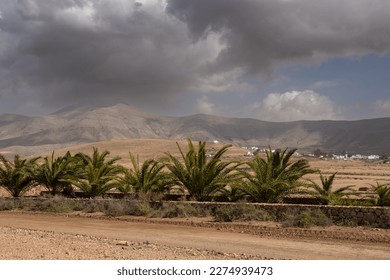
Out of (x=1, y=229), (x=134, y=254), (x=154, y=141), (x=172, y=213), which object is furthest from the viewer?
(x=154, y=141)

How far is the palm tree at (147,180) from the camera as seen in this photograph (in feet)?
72.2

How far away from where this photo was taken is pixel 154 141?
133750 millimetres

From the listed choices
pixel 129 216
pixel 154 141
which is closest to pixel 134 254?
pixel 129 216

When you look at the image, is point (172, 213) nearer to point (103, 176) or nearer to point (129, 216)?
point (129, 216)

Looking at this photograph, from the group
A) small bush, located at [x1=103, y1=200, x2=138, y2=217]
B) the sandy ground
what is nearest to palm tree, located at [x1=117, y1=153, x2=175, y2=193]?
small bush, located at [x1=103, y1=200, x2=138, y2=217]

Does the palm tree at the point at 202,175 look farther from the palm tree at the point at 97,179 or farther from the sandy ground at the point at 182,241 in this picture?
the palm tree at the point at 97,179

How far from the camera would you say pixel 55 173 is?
25.0 m

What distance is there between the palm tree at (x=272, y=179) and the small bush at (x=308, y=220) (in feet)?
8.57

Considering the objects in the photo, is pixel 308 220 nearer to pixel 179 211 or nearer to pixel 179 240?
pixel 179 240

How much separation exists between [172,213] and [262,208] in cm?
345

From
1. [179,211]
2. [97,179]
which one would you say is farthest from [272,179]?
[97,179]

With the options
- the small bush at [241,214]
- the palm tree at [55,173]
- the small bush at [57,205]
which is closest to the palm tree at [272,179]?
the small bush at [241,214]

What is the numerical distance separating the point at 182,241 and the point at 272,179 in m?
7.33

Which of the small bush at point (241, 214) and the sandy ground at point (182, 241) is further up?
the small bush at point (241, 214)
